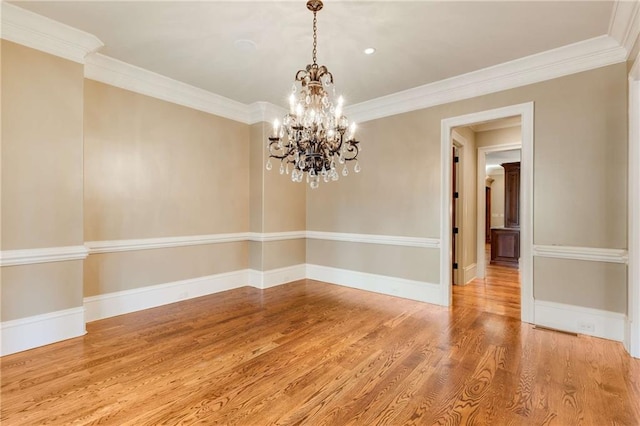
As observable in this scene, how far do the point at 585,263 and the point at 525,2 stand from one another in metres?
2.66

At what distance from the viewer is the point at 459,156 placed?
552 centimetres

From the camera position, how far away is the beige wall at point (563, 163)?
10.3 feet

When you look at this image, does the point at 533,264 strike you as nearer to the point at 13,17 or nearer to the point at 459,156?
the point at 459,156

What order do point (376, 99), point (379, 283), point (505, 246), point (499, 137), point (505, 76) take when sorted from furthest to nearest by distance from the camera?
point (505, 246), point (499, 137), point (379, 283), point (376, 99), point (505, 76)

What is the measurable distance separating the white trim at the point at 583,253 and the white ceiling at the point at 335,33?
2.17 meters

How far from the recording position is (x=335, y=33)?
9.87 ft

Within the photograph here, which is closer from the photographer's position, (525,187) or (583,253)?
(583,253)

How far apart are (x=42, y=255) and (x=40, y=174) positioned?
2.59ft

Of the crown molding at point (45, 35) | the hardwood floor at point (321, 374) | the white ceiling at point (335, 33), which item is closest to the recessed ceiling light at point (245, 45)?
Answer: the white ceiling at point (335, 33)

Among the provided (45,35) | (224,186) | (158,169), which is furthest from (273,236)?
(45,35)

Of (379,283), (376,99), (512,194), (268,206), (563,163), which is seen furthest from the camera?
(512,194)

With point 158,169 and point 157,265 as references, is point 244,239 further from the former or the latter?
point 158,169

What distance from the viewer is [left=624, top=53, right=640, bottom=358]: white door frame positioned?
9.02ft

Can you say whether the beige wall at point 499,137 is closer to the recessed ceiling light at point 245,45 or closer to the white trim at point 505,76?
the white trim at point 505,76
